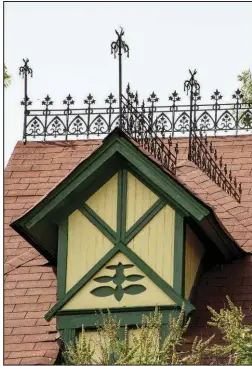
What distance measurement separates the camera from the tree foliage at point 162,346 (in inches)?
681

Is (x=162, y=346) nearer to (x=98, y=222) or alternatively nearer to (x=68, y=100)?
(x=98, y=222)

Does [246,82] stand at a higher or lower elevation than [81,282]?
higher

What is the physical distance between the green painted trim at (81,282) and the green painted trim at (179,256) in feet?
2.04

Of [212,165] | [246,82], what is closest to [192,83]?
[212,165]

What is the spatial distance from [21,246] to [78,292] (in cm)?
226

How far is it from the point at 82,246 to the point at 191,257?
1185 millimetres

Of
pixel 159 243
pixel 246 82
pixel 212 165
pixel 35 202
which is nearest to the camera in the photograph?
pixel 159 243

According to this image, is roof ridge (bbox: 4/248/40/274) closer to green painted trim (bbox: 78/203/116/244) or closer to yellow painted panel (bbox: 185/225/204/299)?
green painted trim (bbox: 78/203/116/244)

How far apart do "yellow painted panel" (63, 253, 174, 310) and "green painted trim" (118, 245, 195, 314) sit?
46mm

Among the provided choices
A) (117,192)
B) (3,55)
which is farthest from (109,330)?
(3,55)

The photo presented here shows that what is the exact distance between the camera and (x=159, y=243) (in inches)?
757

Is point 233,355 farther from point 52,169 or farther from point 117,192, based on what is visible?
point 52,169

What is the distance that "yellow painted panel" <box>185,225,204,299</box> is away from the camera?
1947 cm

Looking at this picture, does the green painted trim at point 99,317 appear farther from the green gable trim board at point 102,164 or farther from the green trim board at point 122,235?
the green gable trim board at point 102,164
